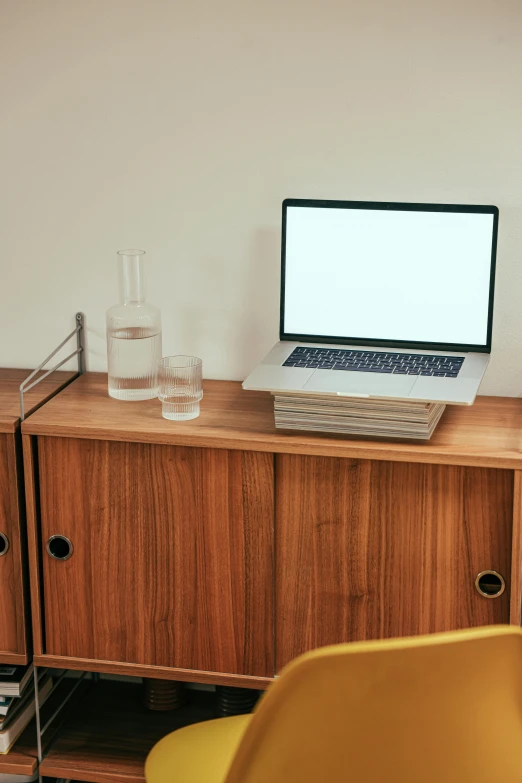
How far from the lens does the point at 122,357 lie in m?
1.87

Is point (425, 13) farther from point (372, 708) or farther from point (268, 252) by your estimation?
point (372, 708)

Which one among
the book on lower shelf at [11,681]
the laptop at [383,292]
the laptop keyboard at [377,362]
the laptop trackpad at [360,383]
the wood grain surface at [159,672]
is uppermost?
the laptop at [383,292]

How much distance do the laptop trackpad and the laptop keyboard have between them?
1.0 inches

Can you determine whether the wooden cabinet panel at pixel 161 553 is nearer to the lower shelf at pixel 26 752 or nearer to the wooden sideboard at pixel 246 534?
the wooden sideboard at pixel 246 534

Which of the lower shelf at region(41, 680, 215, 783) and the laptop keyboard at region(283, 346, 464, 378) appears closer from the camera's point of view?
the laptop keyboard at region(283, 346, 464, 378)

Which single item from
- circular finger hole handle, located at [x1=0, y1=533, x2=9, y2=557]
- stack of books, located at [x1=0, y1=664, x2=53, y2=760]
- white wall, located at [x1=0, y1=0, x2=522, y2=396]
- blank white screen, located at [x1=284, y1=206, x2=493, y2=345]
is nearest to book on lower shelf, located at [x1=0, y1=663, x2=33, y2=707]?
stack of books, located at [x1=0, y1=664, x2=53, y2=760]

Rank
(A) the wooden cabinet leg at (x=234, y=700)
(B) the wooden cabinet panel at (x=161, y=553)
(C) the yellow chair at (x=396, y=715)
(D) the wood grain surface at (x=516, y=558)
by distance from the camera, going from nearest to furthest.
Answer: (C) the yellow chair at (x=396, y=715)
(D) the wood grain surface at (x=516, y=558)
(B) the wooden cabinet panel at (x=161, y=553)
(A) the wooden cabinet leg at (x=234, y=700)

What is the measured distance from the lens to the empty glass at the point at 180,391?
1.76 meters

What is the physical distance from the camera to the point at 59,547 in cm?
181

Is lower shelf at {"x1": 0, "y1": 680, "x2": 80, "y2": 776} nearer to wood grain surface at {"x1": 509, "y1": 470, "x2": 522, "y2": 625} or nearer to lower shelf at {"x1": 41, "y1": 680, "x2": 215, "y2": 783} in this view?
lower shelf at {"x1": 41, "y1": 680, "x2": 215, "y2": 783}

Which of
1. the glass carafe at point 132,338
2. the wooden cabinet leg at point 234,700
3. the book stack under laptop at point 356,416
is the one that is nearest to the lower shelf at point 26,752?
the wooden cabinet leg at point 234,700

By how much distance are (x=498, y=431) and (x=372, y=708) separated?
29.4 inches

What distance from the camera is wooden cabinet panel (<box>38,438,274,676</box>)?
5.62ft

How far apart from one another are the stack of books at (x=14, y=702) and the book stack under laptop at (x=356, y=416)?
28.3 inches
